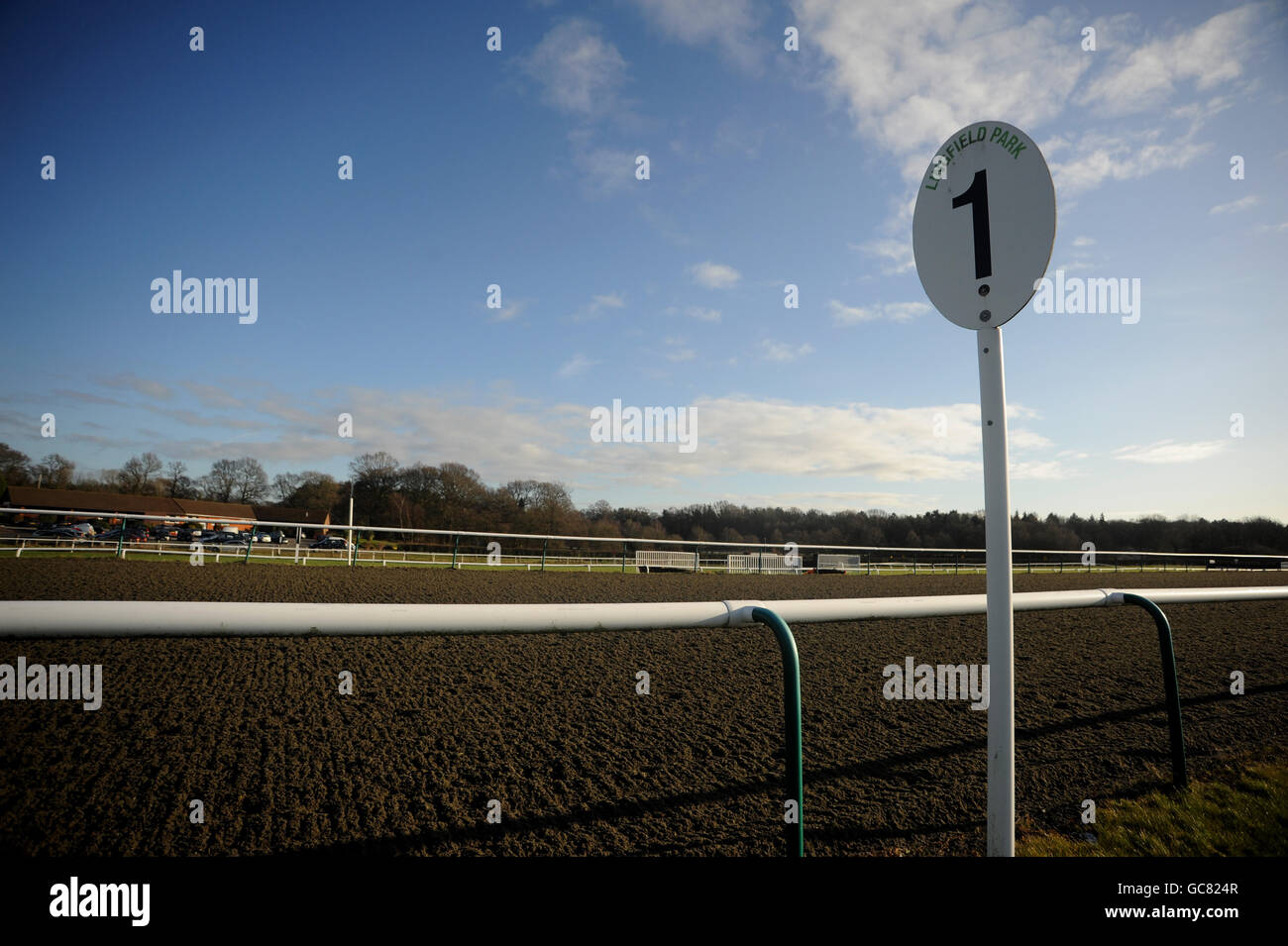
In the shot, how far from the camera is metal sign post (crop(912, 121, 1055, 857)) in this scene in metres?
1.72

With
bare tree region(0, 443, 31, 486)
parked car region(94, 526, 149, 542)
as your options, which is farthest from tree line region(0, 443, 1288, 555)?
parked car region(94, 526, 149, 542)

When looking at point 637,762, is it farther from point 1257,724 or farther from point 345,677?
point 1257,724

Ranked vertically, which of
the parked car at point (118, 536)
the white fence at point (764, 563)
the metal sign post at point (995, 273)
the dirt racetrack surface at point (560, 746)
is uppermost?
the metal sign post at point (995, 273)

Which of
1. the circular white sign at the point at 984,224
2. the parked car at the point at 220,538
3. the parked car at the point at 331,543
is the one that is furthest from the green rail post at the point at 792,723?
the parked car at the point at 220,538

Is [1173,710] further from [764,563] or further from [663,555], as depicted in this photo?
[764,563]

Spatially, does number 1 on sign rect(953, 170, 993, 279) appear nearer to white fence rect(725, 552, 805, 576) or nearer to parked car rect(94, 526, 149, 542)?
parked car rect(94, 526, 149, 542)

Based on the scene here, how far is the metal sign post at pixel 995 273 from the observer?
5.64 ft

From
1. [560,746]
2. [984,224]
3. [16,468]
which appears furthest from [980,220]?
[16,468]

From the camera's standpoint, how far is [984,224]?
1.90m

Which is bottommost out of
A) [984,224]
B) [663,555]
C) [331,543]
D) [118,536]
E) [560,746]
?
[331,543]

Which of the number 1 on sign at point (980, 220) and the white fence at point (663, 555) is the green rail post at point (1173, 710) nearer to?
the number 1 on sign at point (980, 220)

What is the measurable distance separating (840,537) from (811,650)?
3018 cm

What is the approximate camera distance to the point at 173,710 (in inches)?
126

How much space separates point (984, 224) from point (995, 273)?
188 mm
